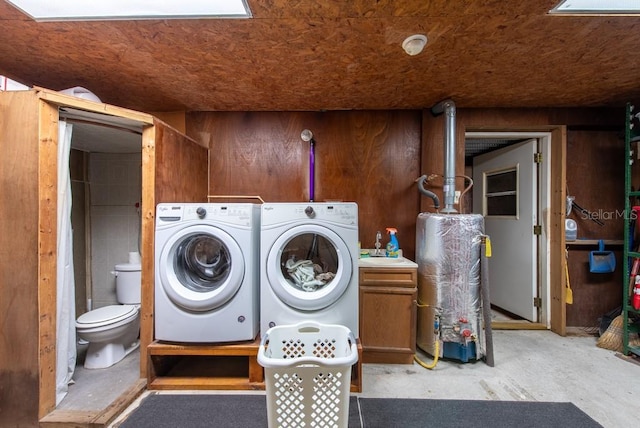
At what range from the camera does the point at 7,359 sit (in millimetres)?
1300

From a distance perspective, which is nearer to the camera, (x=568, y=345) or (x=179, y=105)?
(x=568, y=345)

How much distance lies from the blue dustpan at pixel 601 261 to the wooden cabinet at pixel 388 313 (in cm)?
182

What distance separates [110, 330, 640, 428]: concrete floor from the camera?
151 centimetres

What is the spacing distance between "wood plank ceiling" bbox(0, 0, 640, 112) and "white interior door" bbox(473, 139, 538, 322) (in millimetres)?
670

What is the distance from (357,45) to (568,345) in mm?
2909

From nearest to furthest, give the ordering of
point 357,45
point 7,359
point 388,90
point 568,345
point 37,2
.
A: point 37,2 < point 7,359 < point 357,45 < point 388,90 < point 568,345

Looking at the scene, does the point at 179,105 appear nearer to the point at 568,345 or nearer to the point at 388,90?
the point at 388,90

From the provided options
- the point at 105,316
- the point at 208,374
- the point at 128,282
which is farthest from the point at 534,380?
the point at 128,282

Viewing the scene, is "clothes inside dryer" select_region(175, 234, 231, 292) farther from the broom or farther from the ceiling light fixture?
the broom

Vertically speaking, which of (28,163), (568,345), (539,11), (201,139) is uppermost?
(539,11)

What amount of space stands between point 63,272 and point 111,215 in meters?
1.25

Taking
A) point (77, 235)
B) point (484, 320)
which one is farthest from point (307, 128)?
point (77, 235)

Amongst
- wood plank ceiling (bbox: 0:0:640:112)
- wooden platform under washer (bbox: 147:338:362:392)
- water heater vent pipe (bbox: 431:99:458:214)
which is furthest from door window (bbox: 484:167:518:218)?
wooden platform under washer (bbox: 147:338:362:392)

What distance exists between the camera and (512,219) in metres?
2.70
